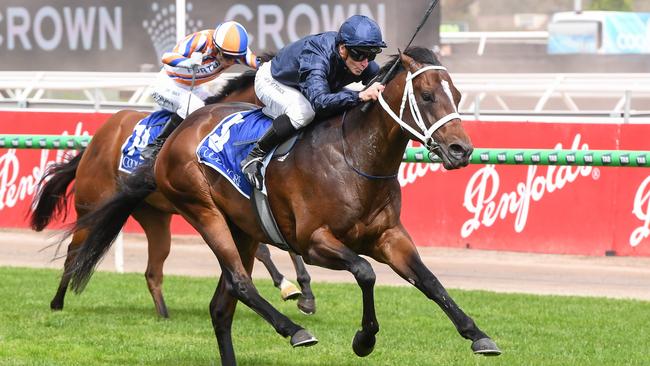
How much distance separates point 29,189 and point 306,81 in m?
8.15

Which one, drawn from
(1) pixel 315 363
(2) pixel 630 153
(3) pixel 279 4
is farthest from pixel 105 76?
(1) pixel 315 363

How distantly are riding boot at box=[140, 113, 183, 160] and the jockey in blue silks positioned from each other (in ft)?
5.93

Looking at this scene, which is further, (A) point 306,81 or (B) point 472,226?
(B) point 472,226

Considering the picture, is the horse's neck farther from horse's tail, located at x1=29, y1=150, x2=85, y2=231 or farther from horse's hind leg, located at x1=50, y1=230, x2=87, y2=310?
horse's tail, located at x1=29, y1=150, x2=85, y2=231

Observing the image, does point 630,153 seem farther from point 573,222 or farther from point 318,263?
point 318,263

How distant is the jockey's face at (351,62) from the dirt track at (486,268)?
427 centimetres

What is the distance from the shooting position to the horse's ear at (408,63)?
6.08m

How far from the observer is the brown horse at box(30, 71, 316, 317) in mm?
8508

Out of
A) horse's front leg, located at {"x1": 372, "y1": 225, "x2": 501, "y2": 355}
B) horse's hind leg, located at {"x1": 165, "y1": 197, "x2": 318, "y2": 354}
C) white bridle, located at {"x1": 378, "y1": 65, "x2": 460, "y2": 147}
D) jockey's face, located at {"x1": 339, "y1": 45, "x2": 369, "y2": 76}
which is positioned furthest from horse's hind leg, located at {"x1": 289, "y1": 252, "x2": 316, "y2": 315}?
white bridle, located at {"x1": 378, "y1": 65, "x2": 460, "y2": 147}

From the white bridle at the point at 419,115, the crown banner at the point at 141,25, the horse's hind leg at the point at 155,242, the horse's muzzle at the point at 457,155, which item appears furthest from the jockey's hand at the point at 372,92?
the crown banner at the point at 141,25

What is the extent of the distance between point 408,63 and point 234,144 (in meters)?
1.21

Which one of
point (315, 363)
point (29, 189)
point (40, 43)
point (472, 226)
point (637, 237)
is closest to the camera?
point (315, 363)

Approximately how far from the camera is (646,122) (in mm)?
11633

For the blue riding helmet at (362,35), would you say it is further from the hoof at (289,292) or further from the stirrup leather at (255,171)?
the hoof at (289,292)
